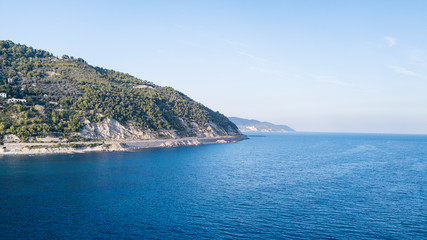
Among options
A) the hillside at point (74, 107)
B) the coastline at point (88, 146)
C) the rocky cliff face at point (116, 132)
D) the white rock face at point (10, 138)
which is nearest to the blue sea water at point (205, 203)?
the coastline at point (88, 146)

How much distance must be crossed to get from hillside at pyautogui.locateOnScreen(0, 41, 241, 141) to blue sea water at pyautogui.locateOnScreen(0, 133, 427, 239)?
37787mm

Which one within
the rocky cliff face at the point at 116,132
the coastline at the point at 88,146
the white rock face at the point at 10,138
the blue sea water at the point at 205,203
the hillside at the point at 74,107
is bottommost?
the blue sea water at the point at 205,203

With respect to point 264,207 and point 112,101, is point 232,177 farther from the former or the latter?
point 112,101

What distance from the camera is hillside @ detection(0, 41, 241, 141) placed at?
307ft

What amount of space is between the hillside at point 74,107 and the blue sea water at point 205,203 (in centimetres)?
3779

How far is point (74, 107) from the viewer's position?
109 meters

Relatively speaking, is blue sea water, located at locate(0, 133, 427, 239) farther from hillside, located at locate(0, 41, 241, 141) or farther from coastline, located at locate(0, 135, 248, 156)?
hillside, located at locate(0, 41, 241, 141)

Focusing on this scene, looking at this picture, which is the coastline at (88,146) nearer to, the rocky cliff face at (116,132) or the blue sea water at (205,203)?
the rocky cliff face at (116,132)

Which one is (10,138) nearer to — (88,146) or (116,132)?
(88,146)

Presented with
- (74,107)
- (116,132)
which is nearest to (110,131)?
(116,132)

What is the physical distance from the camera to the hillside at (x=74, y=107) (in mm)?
93688

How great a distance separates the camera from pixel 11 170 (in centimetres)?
5519

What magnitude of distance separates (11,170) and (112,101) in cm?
7280

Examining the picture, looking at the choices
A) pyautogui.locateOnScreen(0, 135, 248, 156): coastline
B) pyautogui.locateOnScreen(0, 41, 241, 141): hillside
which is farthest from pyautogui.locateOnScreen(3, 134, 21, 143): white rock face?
pyautogui.locateOnScreen(0, 135, 248, 156): coastline
